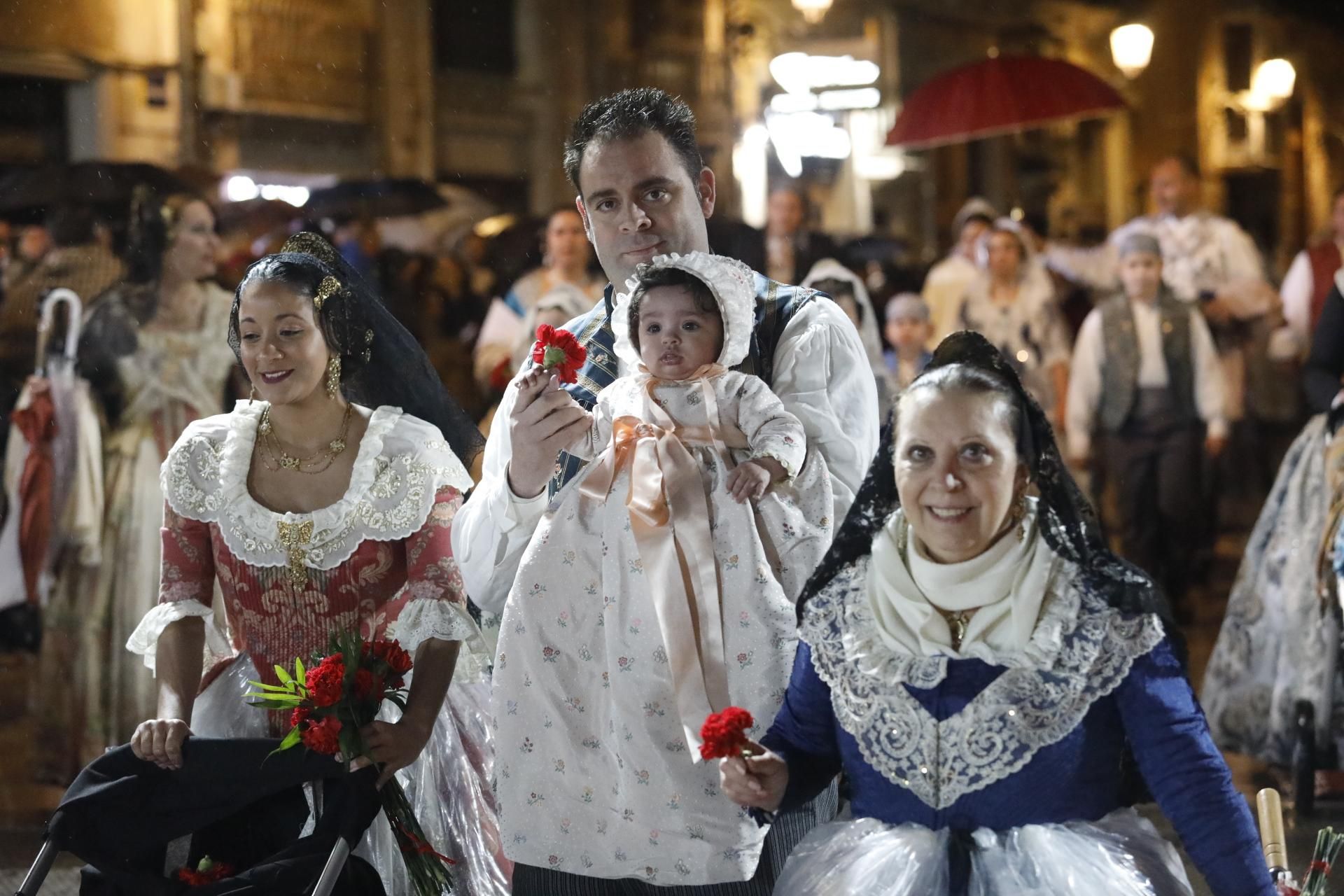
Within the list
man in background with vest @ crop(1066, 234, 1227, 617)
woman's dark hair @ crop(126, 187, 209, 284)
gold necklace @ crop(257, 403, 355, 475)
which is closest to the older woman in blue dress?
gold necklace @ crop(257, 403, 355, 475)

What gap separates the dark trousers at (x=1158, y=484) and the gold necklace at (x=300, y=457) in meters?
5.88

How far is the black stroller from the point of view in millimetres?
2840

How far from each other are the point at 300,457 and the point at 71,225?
183 inches

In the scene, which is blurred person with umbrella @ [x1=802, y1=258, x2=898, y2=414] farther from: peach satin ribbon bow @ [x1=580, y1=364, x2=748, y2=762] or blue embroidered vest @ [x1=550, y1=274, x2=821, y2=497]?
peach satin ribbon bow @ [x1=580, y1=364, x2=748, y2=762]

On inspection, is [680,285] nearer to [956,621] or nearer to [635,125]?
[635,125]

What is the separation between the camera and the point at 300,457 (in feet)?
10.8

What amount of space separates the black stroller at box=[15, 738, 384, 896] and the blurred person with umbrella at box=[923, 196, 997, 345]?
624 centimetres

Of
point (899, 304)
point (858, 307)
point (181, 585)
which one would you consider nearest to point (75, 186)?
point (858, 307)

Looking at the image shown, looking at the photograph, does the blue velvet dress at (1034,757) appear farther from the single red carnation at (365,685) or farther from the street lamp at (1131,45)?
the street lamp at (1131,45)

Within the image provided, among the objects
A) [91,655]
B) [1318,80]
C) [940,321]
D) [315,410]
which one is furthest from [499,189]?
[315,410]

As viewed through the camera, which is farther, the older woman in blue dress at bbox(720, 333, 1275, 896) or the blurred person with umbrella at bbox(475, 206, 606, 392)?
the blurred person with umbrella at bbox(475, 206, 606, 392)

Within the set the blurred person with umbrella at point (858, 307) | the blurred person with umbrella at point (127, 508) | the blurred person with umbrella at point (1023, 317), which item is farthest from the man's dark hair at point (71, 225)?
the blurred person with umbrella at point (1023, 317)

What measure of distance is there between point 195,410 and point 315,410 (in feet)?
10.5

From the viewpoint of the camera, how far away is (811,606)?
8.43ft
